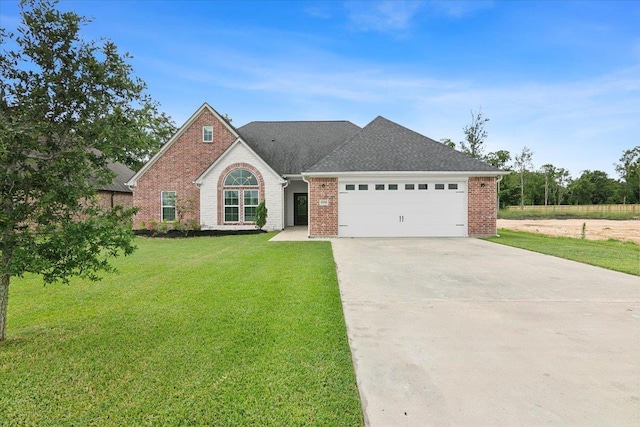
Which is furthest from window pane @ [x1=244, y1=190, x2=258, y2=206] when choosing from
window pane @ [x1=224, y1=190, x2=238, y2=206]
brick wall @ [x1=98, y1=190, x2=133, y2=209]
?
brick wall @ [x1=98, y1=190, x2=133, y2=209]

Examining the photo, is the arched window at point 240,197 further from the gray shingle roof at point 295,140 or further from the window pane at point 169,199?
the window pane at point 169,199

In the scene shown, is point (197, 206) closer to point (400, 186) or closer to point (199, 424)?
point (400, 186)

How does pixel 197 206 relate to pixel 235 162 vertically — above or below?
below

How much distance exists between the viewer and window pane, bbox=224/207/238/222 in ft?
53.8

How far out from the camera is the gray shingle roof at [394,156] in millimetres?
13250

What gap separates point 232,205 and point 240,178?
147 centimetres

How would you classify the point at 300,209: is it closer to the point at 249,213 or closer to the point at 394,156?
the point at 249,213

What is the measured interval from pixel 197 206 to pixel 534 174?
66825 mm

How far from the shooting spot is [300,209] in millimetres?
19359

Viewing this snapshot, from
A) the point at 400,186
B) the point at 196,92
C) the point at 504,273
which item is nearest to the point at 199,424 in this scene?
the point at 504,273

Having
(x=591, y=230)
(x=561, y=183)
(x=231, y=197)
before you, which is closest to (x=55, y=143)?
(x=231, y=197)

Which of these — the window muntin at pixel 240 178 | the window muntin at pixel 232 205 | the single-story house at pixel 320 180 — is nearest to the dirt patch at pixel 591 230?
the single-story house at pixel 320 180

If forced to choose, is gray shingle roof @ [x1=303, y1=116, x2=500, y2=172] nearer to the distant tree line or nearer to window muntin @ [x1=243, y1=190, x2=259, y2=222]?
window muntin @ [x1=243, y1=190, x2=259, y2=222]

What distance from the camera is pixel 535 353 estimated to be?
3.17 meters
